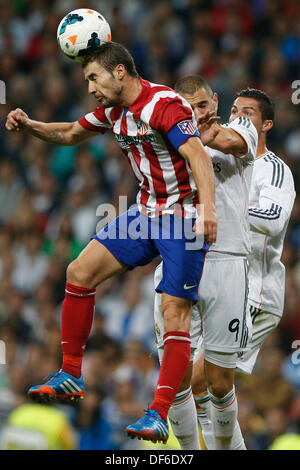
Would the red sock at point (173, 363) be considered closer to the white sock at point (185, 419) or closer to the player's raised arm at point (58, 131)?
the white sock at point (185, 419)

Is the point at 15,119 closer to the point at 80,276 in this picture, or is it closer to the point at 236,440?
the point at 80,276

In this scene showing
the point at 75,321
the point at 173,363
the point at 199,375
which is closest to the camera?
the point at 173,363

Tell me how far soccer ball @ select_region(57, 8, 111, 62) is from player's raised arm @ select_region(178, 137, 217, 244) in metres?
0.81

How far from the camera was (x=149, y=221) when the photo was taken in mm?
4703

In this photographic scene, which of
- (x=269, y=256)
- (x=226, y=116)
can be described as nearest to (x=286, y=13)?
(x=226, y=116)

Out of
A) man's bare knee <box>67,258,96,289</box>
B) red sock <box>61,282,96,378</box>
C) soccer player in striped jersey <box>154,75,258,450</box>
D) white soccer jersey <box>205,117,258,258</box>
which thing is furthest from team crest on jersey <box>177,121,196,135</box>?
red sock <box>61,282,96,378</box>

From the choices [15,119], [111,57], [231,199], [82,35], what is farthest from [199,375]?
[82,35]

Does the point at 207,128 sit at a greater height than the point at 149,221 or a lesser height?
greater

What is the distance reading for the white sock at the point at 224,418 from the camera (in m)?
5.17

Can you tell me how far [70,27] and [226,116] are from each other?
17.1ft

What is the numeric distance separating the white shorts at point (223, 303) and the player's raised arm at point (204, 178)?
0.80 m

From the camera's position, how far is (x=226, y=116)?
978 centimetres

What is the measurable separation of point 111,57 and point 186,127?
0.59 meters
